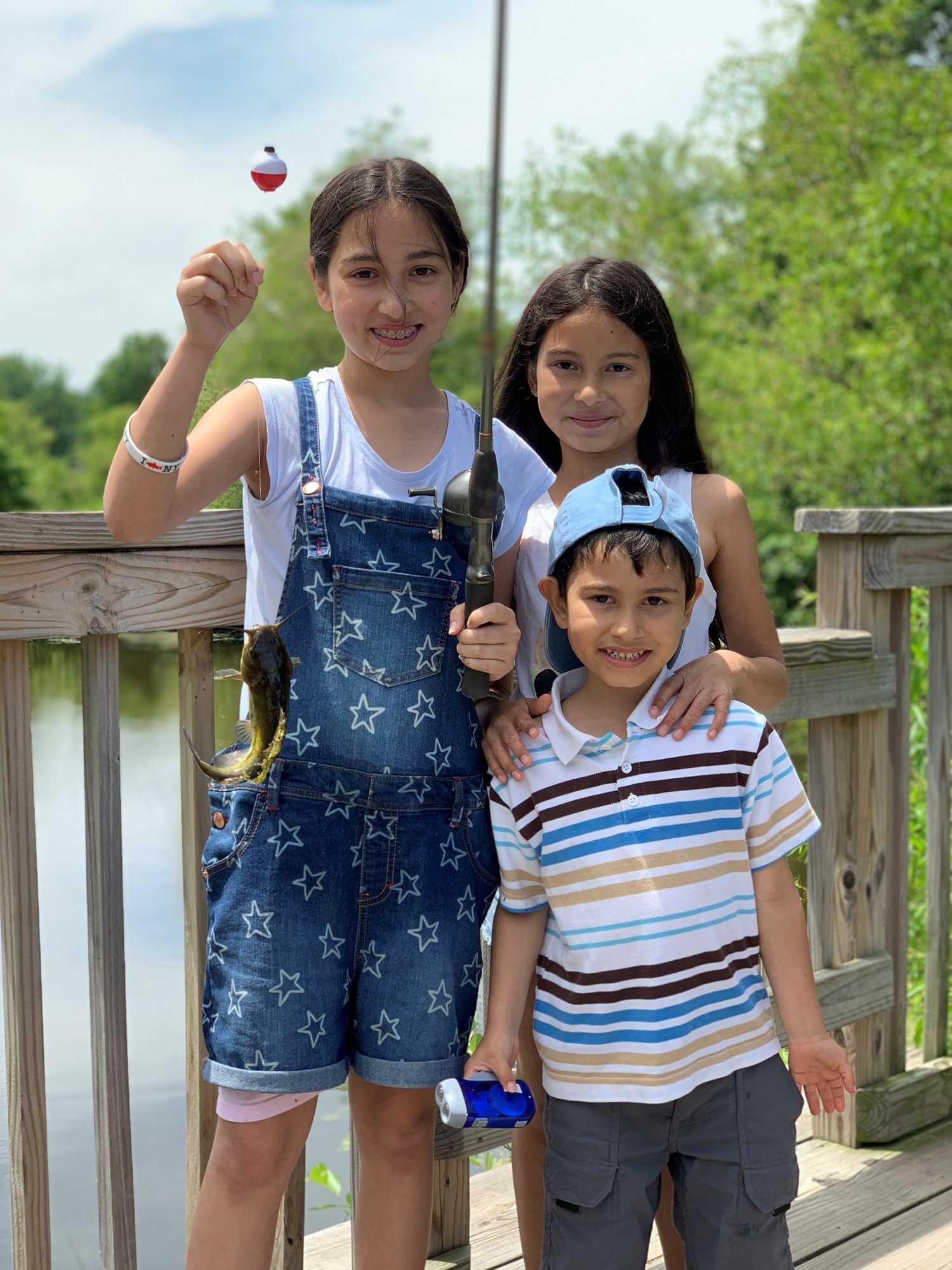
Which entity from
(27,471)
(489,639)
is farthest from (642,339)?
(27,471)

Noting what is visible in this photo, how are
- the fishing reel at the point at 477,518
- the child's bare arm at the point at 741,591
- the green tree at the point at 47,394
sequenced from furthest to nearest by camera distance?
the green tree at the point at 47,394 < the child's bare arm at the point at 741,591 < the fishing reel at the point at 477,518

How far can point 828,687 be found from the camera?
2.52 metres

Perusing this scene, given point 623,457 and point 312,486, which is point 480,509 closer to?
point 312,486

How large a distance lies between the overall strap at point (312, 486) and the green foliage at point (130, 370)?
1621 inches

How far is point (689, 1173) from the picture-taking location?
5.42ft

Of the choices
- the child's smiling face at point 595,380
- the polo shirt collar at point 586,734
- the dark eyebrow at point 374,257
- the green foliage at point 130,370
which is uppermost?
the green foliage at point 130,370

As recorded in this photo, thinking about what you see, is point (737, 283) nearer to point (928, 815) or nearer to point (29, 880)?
point (928, 815)

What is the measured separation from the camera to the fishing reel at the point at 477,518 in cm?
155

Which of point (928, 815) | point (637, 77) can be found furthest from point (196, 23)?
point (928, 815)

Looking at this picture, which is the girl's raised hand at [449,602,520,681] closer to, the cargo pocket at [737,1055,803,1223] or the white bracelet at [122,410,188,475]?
the white bracelet at [122,410,188,475]

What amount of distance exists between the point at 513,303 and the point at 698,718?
19.2m

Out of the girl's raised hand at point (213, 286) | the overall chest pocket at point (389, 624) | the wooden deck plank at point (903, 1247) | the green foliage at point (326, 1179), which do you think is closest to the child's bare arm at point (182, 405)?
the girl's raised hand at point (213, 286)

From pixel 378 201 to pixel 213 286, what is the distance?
280mm

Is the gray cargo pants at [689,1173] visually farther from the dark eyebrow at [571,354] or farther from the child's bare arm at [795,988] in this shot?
the dark eyebrow at [571,354]
